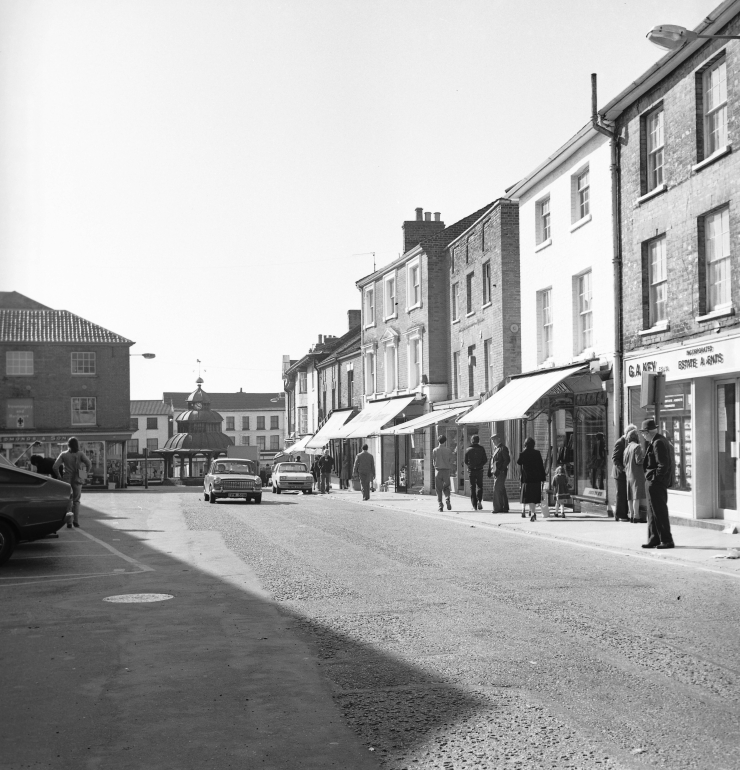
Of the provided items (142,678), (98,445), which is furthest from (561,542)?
(98,445)

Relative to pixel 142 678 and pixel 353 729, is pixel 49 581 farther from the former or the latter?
pixel 353 729

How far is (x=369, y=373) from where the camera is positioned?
157 feet

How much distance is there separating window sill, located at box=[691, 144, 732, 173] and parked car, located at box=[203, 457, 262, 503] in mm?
17358

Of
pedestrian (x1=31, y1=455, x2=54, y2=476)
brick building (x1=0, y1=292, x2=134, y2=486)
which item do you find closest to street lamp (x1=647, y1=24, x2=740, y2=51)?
pedestrian (x1=31, y1=455, x2=54, y2=476)

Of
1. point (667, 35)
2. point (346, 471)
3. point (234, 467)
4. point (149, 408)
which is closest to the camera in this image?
point (667, 35)

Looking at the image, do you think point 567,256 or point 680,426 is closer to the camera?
point 680,426

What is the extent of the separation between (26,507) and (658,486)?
9.02 metres

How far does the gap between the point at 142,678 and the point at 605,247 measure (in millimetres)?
18153

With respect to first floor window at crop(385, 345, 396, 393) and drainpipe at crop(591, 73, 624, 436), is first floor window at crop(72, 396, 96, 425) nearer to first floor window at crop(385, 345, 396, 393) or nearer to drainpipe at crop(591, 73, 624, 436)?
first floor window at crop(385, 345, 396, 393)

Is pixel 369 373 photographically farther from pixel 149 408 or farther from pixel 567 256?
pixel 149 408

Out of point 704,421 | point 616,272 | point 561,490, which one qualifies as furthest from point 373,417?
point 704,421

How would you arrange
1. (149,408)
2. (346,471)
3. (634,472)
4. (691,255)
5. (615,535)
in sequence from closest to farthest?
(615,535) → (691,255) → (634,472) → (346,471) → (149,408)

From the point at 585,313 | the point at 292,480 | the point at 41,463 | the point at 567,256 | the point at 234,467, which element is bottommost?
the point at 292,480

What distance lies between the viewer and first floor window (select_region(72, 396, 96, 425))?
198 ft
